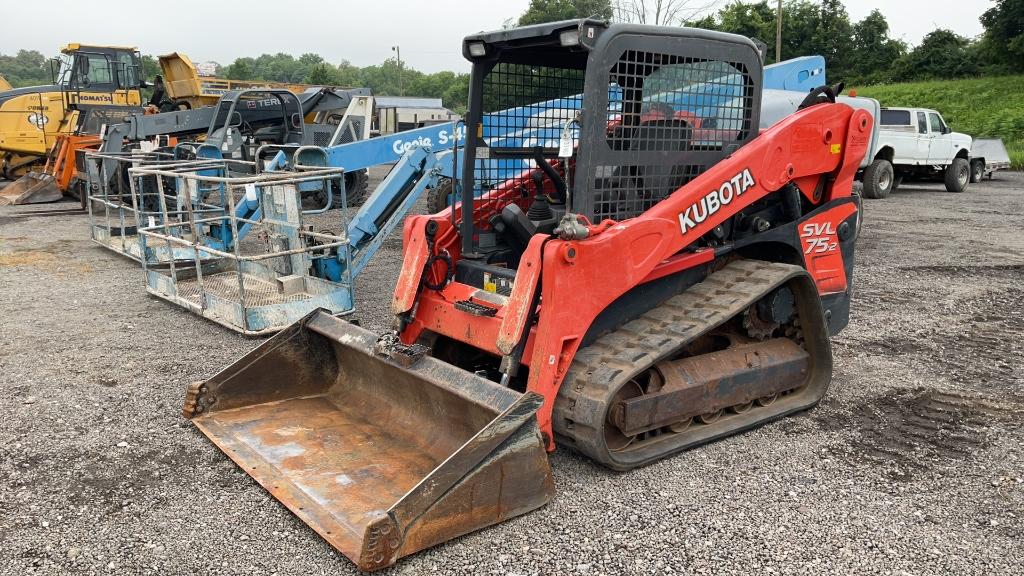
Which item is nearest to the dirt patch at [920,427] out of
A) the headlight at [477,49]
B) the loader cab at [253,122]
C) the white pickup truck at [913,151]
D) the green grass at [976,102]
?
the headlight at [477,49]

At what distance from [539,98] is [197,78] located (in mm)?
15668

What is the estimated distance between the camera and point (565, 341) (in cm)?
377

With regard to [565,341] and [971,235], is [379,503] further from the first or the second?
[971,235]

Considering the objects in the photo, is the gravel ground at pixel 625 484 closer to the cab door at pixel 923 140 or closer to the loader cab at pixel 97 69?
the cab door at pixel 923 140

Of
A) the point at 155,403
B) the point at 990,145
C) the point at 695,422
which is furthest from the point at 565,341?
the point at 990,145

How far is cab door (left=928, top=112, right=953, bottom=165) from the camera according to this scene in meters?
17.5

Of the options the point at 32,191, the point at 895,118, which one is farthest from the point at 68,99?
the point at 895,118

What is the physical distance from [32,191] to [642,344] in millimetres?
16165

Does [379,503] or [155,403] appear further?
[155,403]

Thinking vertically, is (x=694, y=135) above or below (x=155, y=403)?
above

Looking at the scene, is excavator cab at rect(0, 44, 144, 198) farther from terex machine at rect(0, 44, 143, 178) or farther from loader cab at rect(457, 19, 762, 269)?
loader cab at rect(457, 19, 762, 269)

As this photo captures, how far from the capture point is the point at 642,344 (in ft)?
13.0

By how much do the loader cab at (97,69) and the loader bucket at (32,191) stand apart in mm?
2600

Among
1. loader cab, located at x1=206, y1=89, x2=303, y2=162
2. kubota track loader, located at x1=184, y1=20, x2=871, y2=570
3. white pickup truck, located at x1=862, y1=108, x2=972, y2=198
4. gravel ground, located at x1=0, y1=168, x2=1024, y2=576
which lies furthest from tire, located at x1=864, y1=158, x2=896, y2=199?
kubota track loader, located at x1=184, y1=20, x2=871, y2=570
